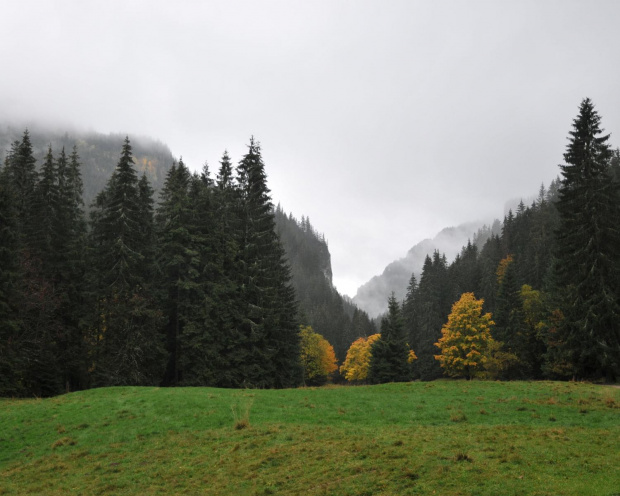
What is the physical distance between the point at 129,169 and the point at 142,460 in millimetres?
29156

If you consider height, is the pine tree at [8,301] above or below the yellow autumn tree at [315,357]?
above

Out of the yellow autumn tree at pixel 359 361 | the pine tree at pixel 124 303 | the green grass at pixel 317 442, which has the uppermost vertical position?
the pine tree at pixel 124 303

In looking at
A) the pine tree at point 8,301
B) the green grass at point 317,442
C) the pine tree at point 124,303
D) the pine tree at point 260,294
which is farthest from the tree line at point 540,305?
the pine tree at point 8,301

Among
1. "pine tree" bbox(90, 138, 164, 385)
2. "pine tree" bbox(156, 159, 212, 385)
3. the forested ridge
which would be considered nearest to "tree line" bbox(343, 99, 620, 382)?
the forested ridge

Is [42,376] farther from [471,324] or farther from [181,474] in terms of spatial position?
[471,324]

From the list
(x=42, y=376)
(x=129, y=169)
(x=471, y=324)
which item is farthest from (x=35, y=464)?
(x=471, y=324)

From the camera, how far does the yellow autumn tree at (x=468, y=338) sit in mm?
51438

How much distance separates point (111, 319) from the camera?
3388 cm

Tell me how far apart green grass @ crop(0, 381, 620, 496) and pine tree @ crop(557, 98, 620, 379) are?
10.4m

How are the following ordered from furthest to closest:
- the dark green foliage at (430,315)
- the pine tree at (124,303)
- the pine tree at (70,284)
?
1. the dark green foliage at (430,315)
2. the pine tree at (70,284)
3. the pine tree at (124,303)

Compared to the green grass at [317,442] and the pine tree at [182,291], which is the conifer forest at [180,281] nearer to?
the pine tree at [182,291]

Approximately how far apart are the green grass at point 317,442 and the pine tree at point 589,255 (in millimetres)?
10407

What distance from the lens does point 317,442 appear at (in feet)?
45.1

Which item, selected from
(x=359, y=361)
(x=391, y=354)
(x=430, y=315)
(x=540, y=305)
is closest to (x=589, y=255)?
(x=540, y=305)
